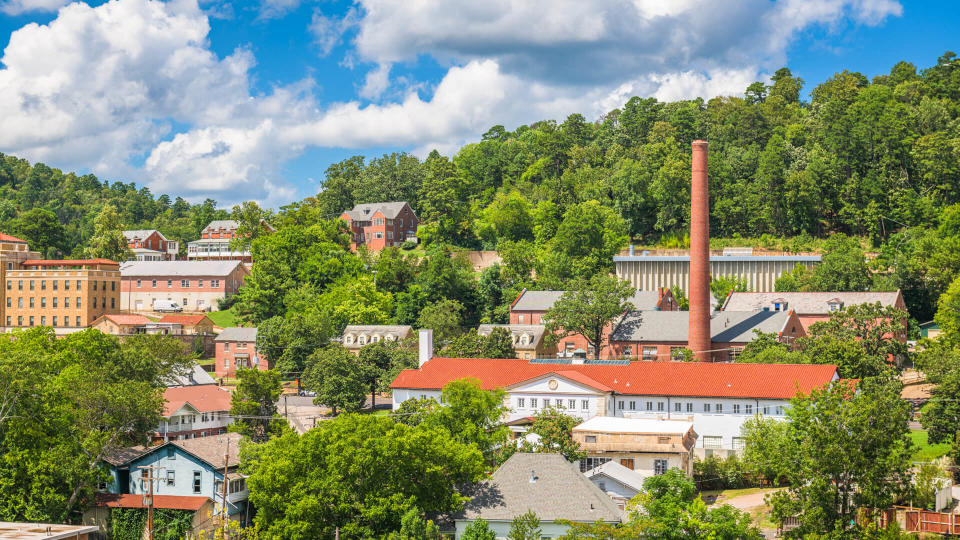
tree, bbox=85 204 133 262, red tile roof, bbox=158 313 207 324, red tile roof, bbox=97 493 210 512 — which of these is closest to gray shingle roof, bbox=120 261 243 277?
red tile roof, bbox=158 313 207 324

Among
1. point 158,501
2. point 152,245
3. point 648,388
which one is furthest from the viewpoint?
point 152,245

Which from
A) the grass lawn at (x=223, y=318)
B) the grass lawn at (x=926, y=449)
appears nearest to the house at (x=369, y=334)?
the grass lawn at (x=223, y=318)

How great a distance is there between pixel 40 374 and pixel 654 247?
78.7 metres

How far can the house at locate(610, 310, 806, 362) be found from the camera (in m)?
83.6

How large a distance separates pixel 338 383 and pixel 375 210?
69787 millimetres

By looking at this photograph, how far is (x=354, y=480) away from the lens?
47531 millimetres

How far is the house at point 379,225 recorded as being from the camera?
140 metres

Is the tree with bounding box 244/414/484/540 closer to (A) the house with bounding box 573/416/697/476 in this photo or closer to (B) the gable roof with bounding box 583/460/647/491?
(B) the gable roof with bounding box 583/460/647/491

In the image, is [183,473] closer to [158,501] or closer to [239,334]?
[158,501]

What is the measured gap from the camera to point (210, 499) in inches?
2117

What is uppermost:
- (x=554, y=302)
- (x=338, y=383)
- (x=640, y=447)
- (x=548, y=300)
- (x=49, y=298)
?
(x=49, y=298)

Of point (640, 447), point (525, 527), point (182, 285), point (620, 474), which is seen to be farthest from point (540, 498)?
point (182, 285)

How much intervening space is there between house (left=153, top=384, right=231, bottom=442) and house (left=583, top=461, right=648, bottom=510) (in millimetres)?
29438

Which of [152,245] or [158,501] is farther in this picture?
[152,245]
